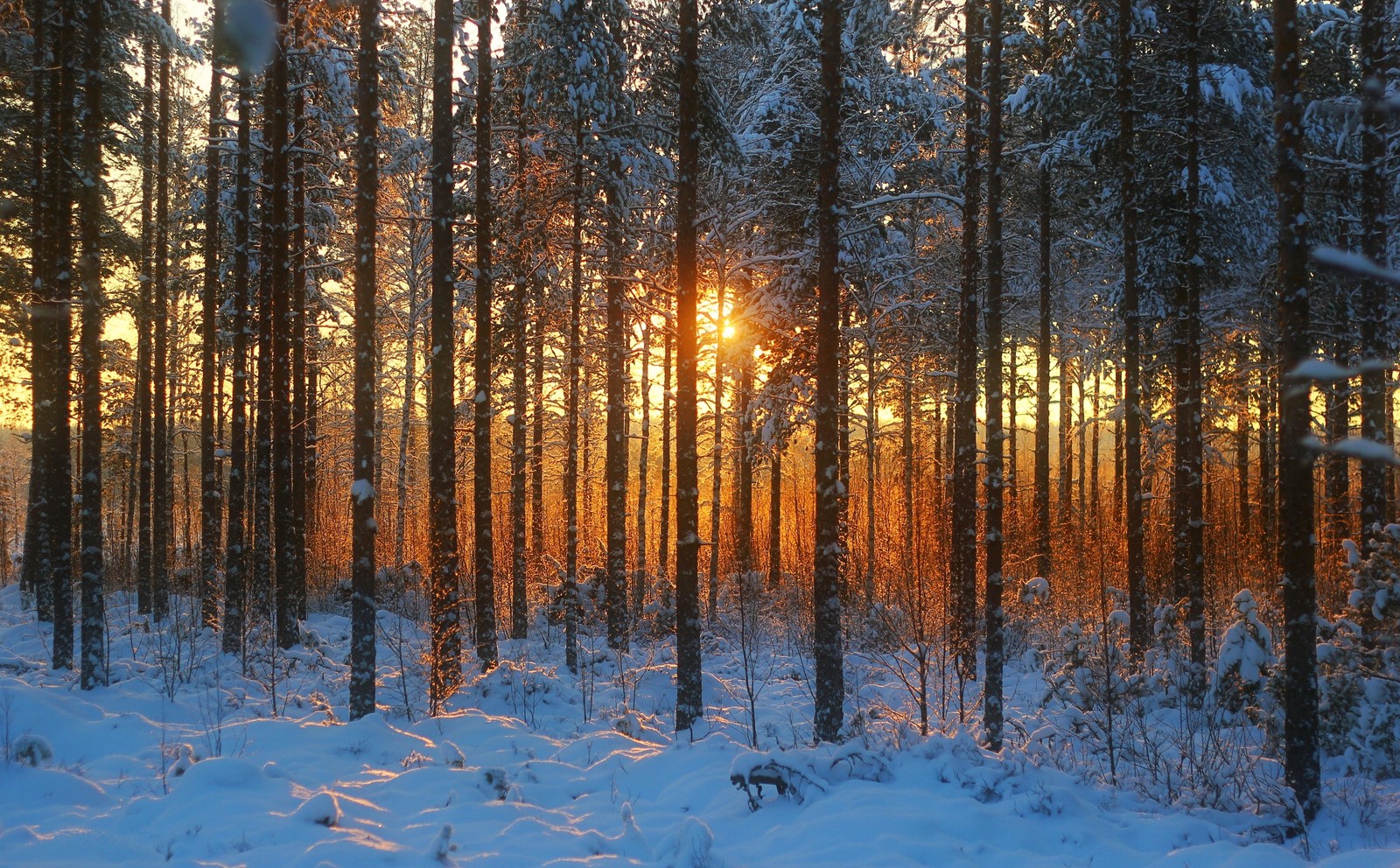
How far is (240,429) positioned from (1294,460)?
54.9 feet

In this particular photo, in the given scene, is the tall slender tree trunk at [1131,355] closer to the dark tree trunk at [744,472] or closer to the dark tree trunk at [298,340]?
the dark tree trunk at [744,472]

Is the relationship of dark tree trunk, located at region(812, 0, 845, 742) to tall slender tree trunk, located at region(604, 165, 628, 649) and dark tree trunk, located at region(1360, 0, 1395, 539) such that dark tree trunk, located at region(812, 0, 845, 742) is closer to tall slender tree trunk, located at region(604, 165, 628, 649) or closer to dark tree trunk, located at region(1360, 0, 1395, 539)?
tall slender tree trunk, located at region(604, 165, 628, 649)

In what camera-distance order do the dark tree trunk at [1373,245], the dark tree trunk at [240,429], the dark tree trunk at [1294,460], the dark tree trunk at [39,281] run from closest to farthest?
1. the dark tree trunk at [1294,460]
2. the dark tree trunk at [1373,245]
3. the dark tree trunk at [39,281]
4. the dark tree trunk at [240,429]

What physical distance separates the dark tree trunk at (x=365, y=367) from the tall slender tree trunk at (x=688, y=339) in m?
4.03

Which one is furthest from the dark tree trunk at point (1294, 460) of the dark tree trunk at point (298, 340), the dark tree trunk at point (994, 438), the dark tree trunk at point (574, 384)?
the dark tree trunk at point (298, 340)

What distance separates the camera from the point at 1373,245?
470 inches

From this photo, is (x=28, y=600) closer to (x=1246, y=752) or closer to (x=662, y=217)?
A: (x=662, y=217)

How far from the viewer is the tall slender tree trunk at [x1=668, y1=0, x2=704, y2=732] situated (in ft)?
35.8

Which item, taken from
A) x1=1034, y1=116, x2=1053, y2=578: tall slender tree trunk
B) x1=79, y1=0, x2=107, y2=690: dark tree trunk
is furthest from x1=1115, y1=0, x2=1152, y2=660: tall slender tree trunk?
x1=79, y1=0, x2=107, y2=690: dark tree trunk

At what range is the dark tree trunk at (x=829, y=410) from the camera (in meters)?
10.1

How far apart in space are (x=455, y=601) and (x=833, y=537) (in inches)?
218

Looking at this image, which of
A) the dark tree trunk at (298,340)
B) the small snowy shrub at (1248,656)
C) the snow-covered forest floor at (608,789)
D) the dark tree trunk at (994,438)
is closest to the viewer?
the snow-covered forest floor at (608,789)

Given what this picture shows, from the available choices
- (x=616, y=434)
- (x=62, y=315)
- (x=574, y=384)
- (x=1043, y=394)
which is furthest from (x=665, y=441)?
(x=62, y=315)

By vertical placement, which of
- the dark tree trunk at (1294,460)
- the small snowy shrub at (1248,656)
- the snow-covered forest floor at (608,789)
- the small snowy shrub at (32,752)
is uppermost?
the dark tree trunk at (1294,460)
